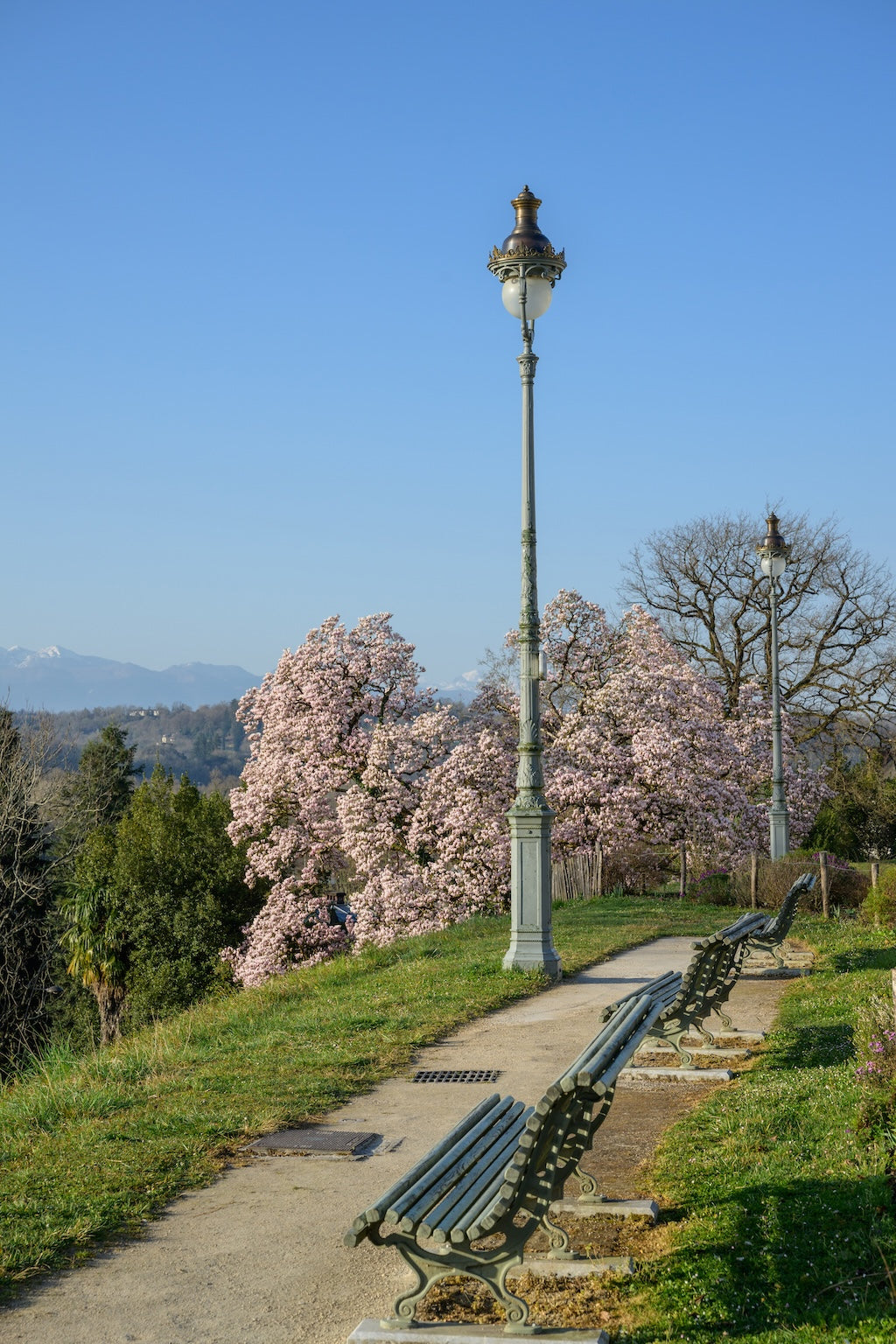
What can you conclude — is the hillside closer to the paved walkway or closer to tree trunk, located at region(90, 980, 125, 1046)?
tree trunk, located at region(90, 980, 125, 1046)

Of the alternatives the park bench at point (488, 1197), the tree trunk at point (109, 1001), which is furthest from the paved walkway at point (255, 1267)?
the tree trunk at point (109, 1001)

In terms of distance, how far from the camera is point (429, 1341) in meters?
4.04

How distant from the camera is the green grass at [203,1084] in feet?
18.1

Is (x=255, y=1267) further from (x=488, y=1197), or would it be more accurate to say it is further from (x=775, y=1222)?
(x=775, y=1222)

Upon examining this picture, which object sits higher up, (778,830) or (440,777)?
(440,777)

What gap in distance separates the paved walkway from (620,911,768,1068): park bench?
1.02 m

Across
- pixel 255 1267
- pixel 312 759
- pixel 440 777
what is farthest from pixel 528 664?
pixel 312 759

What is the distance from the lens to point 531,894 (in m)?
12.5

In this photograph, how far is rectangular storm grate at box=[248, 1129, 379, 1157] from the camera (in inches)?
256

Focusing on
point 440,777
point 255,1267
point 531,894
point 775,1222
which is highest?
point 440,777

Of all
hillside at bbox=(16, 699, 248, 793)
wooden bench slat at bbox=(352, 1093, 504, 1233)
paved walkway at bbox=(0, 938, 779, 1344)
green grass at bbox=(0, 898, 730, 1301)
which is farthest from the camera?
hillside at bbox=(16, 699, 248, 793)

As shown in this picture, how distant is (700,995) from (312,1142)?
2.94m

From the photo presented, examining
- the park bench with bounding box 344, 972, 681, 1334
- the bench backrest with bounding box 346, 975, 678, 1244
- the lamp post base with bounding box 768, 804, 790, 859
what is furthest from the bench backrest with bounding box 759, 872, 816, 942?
the lamp post base with bounding box 768, 804, 790, 859

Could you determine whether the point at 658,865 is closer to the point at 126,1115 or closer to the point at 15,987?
the point at 15,987
